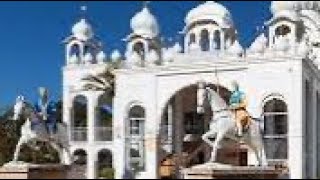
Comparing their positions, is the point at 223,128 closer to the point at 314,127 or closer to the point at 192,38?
the point at 314,127

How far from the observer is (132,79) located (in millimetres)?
33000

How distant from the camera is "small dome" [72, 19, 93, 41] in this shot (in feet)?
132

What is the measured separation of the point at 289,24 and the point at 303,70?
446 centimetres

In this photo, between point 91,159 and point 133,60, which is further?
point 91,159

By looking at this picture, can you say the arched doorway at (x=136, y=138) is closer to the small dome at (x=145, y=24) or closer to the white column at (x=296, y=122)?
the small dome at (x=145, y=24)

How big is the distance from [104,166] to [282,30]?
11.0 m

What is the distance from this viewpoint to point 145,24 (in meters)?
37.2

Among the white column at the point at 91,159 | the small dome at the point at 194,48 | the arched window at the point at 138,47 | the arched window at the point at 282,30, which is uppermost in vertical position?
the arched window at the point at 282,30

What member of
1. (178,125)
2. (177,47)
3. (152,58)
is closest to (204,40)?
(177,47)

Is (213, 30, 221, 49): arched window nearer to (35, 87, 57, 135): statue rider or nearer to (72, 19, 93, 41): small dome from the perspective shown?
(72, 19, 93, 41): small dome

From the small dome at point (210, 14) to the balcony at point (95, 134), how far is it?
6099 millimetres

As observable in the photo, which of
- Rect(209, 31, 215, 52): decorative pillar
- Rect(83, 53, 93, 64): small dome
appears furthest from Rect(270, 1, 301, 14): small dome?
Rect(83, 53, 93, 64): small dome

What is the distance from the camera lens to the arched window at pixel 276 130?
2945 cm

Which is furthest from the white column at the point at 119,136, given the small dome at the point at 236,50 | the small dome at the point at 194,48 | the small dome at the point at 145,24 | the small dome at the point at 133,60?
the small dome at the point at 236,50
